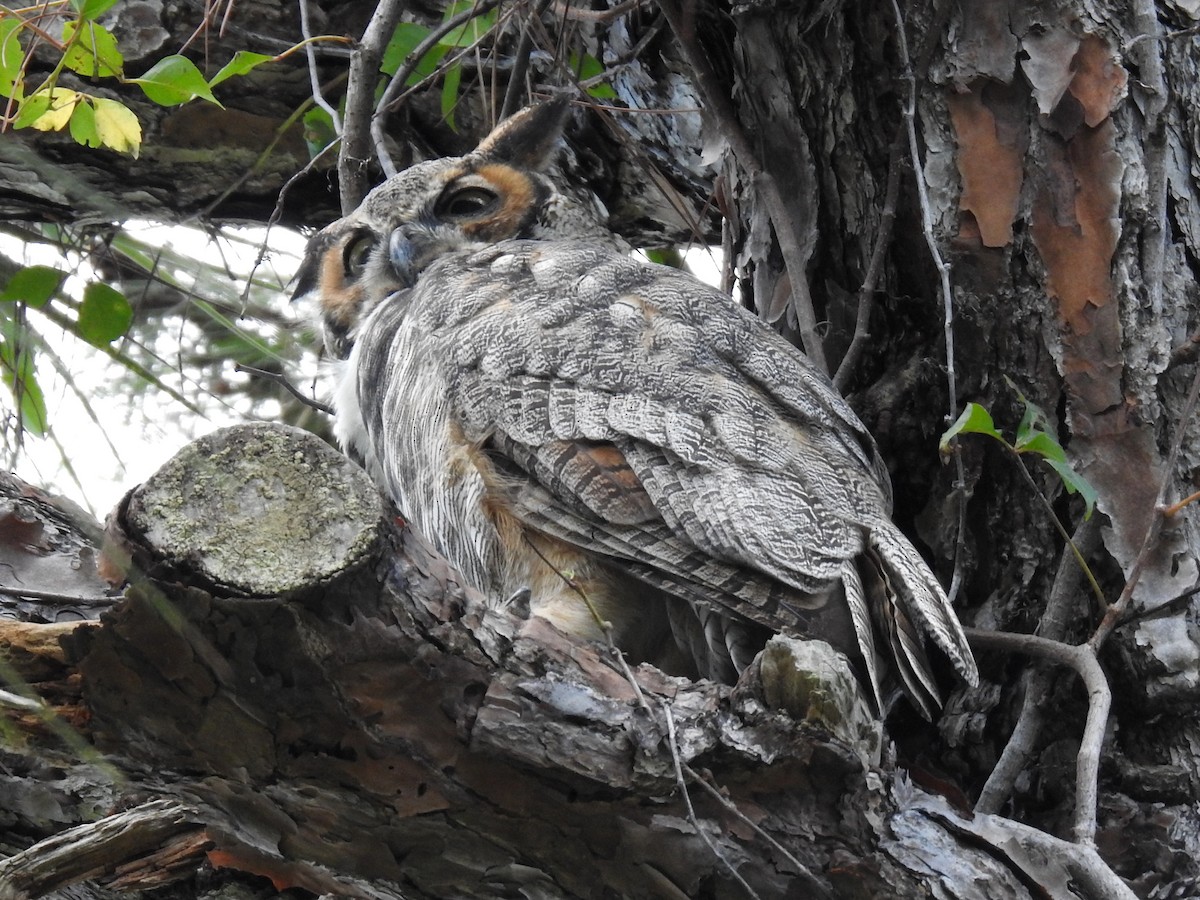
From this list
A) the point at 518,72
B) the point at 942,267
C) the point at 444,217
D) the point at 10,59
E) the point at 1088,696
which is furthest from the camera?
the point at 518,72

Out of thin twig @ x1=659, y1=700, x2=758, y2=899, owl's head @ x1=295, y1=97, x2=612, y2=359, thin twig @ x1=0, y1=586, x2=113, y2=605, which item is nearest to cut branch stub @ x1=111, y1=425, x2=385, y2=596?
thin twig @ x1=0, y1=586, x2=113, y2=605

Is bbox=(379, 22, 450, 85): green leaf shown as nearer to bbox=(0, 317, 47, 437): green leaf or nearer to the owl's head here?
the owl's head

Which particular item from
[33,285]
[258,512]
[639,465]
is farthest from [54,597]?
[33,285]

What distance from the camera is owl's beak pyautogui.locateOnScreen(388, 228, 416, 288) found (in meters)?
2.62

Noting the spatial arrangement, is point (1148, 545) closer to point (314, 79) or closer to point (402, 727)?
point (402, 727)

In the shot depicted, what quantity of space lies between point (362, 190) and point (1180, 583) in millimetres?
1819

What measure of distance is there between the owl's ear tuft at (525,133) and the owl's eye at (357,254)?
0.31 meters

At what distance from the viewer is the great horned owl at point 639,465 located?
5.59 ft

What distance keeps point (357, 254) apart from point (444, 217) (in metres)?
0.21

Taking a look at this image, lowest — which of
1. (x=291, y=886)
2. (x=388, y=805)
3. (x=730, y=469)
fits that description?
(x=291, y=886)

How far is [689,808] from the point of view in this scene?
4.33 feet

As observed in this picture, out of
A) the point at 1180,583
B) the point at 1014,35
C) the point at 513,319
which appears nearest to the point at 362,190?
the point at 513,319

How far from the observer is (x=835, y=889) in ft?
4.56

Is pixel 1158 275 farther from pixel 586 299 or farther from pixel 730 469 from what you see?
pixel 586 299
